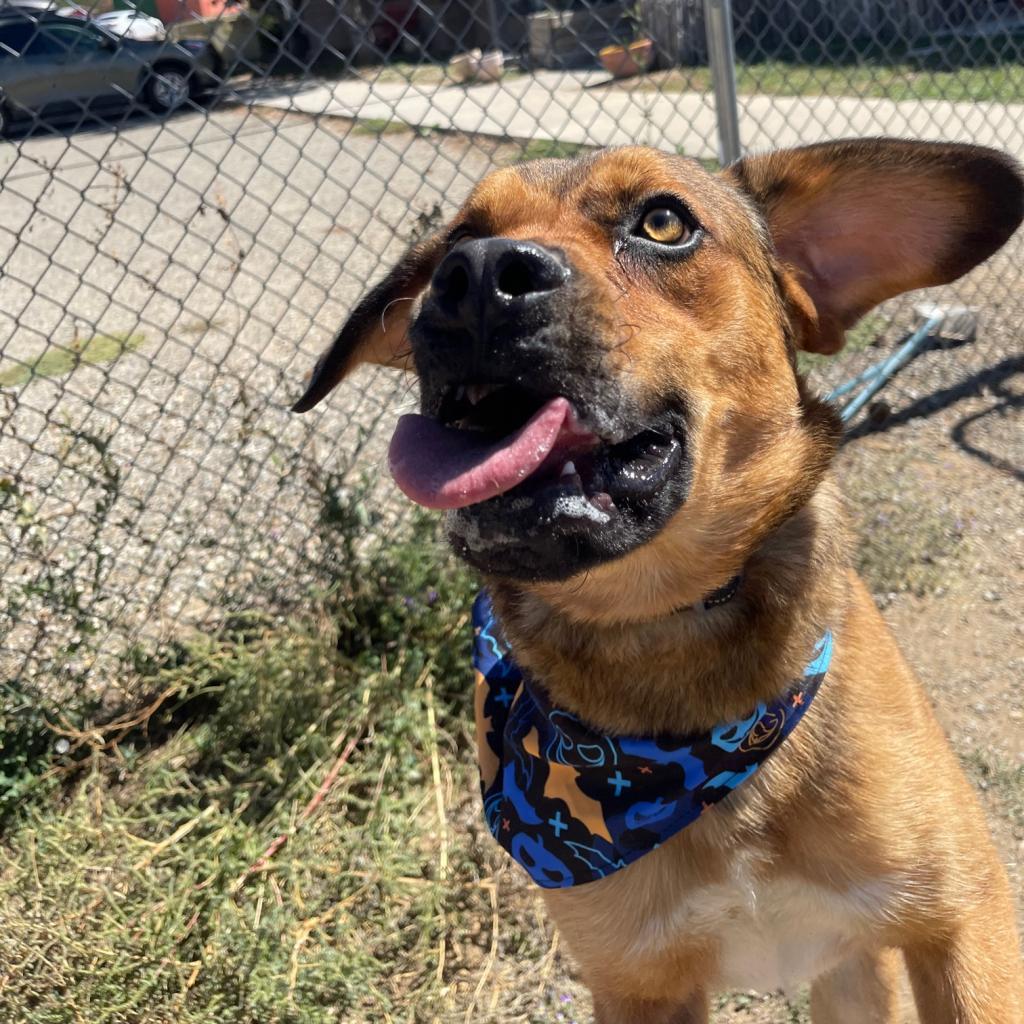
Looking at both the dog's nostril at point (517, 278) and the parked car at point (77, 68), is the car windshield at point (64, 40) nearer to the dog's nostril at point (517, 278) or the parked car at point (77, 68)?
the parked car at point (77, 68)

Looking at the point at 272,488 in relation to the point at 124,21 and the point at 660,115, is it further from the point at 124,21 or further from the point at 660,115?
the point at 660,115

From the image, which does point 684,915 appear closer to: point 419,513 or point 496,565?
point 496,565

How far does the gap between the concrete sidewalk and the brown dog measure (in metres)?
3.29

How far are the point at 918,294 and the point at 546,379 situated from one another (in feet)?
17.5

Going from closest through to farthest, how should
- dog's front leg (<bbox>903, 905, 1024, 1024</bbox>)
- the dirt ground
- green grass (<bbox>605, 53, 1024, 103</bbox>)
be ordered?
dog's front leg (<bbox>903, 905, 1024, 1024</bbox>) < the dirt ground < green grass (<bbox>605, 53, 1024, 103</bbox>)

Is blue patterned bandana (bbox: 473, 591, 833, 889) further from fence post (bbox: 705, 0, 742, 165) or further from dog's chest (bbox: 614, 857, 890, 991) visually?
fence post (bbox: 705, 0, 742, 165)

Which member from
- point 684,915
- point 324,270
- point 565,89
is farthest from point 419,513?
point 565,89

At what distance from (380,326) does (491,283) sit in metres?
0.86

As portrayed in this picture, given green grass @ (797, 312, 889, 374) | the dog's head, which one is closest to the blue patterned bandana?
A: the dog's head

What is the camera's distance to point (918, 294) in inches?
244

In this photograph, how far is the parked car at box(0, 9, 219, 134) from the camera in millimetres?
3801

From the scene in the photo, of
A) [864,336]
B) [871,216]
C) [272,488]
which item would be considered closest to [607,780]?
[871,216]

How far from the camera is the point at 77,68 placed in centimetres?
537

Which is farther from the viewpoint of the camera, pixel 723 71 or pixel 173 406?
pixel 173 406
